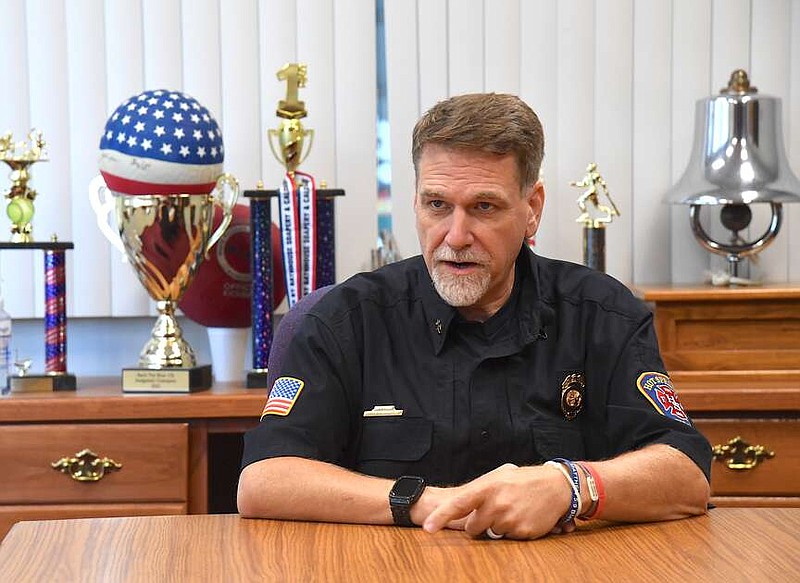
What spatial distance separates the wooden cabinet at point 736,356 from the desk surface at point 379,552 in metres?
0.97

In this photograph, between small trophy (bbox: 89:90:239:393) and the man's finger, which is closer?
the man's finger

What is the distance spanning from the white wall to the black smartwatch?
1.48 metres

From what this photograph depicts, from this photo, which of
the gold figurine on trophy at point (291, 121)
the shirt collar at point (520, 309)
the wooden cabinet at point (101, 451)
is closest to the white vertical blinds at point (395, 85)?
the gold figurine on trophy at point (291, 121)

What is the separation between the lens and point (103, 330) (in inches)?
119

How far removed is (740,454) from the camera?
8.06 feet

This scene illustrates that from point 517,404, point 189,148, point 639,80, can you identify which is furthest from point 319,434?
point 639,80

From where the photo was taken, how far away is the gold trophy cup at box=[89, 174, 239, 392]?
258 cm

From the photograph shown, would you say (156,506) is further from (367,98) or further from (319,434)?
(367,98)

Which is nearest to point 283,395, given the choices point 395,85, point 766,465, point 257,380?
point 257,380

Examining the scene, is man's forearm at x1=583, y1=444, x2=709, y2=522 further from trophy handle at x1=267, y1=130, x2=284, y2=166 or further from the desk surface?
trophy handle at x1=267, y1=130, x2=284, y2=166

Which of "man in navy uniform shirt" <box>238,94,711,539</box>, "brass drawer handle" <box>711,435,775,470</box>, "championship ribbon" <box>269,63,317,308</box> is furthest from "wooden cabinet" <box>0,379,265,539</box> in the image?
"brass drawer handle" <box>711,435,775,470</box>

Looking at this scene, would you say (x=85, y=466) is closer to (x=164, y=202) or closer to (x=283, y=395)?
(x=164, y=202)

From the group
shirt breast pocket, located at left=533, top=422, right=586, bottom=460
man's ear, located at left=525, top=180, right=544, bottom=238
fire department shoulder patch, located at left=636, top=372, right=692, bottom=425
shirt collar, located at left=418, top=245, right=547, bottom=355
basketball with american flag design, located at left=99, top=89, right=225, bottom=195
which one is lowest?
shirt breast pocket, located at left=533, top=422, right=586, bottom=460

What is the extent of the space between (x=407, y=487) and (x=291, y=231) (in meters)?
1.23
